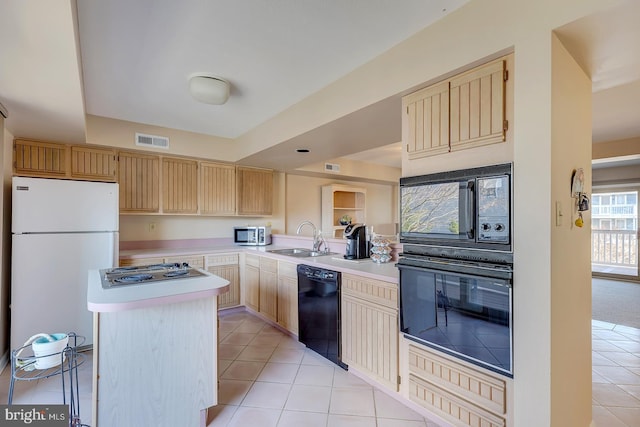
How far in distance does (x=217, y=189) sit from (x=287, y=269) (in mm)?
1735

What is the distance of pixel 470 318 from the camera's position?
1.61 metres

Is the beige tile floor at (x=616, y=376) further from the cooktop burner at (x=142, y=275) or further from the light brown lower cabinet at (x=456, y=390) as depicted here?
the cooktop burner at (x=142, y=275)

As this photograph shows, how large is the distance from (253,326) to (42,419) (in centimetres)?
231

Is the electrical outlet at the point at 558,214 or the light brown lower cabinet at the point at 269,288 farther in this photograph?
the light brown lower cabinet at the point at 269,288

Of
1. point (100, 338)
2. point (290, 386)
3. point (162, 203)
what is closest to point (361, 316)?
point (290, 386)

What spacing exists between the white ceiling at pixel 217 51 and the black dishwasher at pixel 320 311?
1359 mm

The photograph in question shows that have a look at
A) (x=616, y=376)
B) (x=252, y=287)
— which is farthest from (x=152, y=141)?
(x=616, y=376)

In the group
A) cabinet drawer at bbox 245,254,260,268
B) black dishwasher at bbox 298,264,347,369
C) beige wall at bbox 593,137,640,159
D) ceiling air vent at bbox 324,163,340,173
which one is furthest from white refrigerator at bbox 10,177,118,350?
beige wall at bbox 593,137,640,159

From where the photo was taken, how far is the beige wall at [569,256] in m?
1.37

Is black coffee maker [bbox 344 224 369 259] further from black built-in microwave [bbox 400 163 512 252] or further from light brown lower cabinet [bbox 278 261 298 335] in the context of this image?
black built-in microwave [bbox 400 163 512 252]

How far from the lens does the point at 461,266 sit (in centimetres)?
163

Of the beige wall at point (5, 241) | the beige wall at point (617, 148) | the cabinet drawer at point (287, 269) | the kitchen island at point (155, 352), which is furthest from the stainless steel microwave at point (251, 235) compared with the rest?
the beige wall at point (617, 148)

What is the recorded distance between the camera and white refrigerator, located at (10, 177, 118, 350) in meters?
2.60

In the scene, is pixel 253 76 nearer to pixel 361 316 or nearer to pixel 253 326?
pixel 361 316
